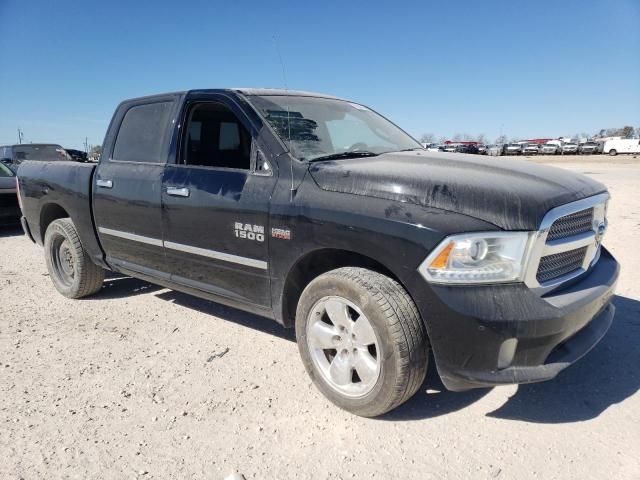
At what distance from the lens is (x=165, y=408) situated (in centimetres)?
281

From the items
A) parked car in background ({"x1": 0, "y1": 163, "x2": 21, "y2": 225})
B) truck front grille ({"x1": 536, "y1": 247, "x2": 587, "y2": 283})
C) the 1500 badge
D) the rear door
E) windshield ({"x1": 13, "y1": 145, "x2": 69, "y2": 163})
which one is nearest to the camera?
truck front grille ({"x1": 536, "y1": 247, "x2": 587, "y2": 283})

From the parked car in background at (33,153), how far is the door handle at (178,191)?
35.3 ft

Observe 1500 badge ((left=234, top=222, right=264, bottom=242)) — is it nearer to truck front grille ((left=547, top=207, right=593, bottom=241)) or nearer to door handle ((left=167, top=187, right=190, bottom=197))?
door handle ((left=167, top=187, right=190, bottom=197))

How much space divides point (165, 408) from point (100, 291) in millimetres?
2801

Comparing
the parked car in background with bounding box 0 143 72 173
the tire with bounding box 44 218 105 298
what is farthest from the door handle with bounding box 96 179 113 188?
the parked car in background with bounding box 0 143 72 173

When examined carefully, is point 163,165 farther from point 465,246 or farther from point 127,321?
point 465,246

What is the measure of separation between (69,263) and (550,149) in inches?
2206

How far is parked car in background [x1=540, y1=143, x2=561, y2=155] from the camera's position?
5200cm

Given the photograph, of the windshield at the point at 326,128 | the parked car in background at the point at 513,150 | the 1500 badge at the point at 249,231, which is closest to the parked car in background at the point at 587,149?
the parked car in background at the point at 513,150

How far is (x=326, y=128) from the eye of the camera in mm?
3484

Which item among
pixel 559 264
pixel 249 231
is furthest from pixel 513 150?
pixel 249 231

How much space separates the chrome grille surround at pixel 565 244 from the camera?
2.25m

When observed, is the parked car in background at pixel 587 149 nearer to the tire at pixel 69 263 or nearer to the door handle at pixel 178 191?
the tire at pixel 69 263

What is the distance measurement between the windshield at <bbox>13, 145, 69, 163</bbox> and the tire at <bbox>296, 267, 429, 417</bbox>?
12296 mm
